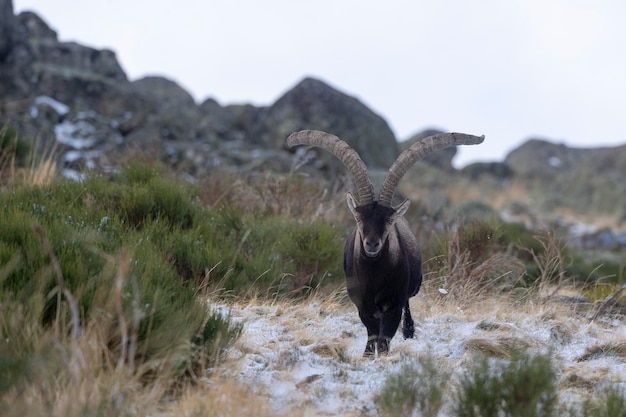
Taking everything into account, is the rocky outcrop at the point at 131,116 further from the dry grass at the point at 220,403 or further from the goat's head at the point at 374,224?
the dry grass at the point at 220,403

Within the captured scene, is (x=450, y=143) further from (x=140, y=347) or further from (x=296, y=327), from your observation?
(x=140, y=347)

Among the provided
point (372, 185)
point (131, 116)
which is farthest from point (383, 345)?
point (131, 116)

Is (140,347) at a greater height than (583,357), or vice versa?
(140,347)

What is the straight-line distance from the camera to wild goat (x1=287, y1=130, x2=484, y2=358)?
5605 mm

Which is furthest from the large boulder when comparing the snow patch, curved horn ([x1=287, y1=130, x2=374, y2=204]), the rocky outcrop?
curved horn ([x1=287, y1=130, x2=374, y2=204])

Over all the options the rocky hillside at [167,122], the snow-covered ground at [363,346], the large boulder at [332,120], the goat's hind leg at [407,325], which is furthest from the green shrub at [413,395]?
the large boulder at [332,120]

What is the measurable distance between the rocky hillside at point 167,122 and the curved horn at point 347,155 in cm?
Answer: 529

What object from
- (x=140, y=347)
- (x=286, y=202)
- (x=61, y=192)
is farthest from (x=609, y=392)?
(x=286, y=202)

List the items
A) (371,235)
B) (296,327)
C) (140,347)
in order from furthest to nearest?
(296,327)
(371,235)
(140,347)

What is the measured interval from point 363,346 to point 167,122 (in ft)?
48.6

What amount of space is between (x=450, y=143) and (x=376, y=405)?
278 cm

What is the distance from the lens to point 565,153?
154 ft

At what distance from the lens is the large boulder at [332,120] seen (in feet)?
64.8

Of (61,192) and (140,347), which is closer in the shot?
(140,347)
